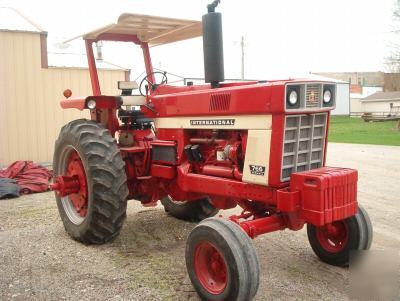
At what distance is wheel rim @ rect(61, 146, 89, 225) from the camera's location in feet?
16.3

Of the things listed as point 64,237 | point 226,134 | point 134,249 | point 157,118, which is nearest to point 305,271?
point 226,134

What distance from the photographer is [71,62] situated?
474 inches

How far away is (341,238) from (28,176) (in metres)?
5.98

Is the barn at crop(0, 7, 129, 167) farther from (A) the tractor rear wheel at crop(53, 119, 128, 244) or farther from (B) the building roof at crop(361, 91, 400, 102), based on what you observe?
(B) the building roof at crop(361, 91, 400, 102)

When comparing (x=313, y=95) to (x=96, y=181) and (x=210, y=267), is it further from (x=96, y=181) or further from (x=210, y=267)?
(x=96, y=181)

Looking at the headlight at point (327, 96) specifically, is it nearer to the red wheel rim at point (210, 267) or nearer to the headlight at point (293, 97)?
the headlight at point (293, 97)

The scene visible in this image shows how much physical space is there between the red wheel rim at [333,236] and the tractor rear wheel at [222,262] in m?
1.21

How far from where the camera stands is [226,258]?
324 cm

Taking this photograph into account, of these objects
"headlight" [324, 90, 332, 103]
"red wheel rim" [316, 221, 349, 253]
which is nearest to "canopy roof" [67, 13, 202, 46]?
"headlight" [324, 90, 332, 103]

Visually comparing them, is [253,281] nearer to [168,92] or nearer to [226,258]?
[226,258]

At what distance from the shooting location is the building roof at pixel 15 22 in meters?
10.1

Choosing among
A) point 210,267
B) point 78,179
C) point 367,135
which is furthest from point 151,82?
point 367,135

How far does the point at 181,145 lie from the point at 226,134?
1.82 ft

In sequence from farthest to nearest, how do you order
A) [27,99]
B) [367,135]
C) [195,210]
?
1. [367,135]
2. [27,99]
3. [195,210]
